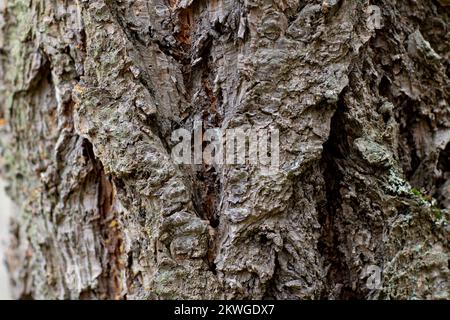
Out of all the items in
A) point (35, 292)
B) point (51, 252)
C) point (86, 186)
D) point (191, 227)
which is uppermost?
point (86, 186)

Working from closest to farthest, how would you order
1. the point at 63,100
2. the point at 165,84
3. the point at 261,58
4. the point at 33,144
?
the point at 261,58 < the point at 165,84 < the point at 63,100 < the point at 33,144

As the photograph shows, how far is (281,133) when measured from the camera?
1.27 metres

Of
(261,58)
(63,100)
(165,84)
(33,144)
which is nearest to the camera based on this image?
(261,58)

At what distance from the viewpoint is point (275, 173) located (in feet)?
4.16

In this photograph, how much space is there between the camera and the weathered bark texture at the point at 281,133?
4.18 ft

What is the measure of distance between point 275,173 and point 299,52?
12.4 inches

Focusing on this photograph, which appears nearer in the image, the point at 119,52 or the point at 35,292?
the point at 119,52

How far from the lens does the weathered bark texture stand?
4.18ft

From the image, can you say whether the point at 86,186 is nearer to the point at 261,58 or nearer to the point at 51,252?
the point at 51,252

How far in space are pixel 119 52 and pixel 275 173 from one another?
52 cm

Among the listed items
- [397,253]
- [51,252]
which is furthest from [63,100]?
[397,253]

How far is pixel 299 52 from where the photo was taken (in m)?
1.27

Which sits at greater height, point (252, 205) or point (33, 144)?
point (33, 144)

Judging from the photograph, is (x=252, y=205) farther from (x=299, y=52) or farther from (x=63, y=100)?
(x=63, y=100)
